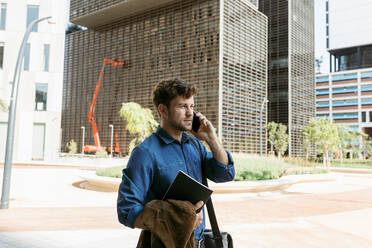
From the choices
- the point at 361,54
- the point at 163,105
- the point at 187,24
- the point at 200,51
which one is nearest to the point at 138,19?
the point at 187,24

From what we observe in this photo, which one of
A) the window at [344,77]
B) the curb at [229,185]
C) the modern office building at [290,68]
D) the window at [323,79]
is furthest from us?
the window at [323,79]

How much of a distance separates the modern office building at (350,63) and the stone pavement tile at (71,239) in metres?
93.8

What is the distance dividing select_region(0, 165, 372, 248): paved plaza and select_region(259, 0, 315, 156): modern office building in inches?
2287

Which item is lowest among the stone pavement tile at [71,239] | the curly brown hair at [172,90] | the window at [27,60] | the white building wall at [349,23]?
the stone pavement tile at [71,239]

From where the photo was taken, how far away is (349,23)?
89188 mm

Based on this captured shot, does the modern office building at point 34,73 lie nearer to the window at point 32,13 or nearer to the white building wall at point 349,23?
the window at point 32,13

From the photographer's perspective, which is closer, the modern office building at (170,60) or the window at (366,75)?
the modern office building at (170,60)

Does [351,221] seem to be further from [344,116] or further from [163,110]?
[344,116]

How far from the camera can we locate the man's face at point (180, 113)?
79.7 inches

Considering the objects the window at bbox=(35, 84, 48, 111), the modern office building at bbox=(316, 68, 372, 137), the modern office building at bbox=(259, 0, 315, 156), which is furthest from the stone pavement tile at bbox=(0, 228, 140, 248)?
the modern office building at bbox=(316, 68, 372, 137)

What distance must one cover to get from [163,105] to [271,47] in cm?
7449

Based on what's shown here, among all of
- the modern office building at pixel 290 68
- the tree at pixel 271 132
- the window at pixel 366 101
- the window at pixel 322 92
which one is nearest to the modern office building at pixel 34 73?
the tree at pixel 271 132

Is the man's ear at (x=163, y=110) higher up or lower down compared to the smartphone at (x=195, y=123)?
higher up

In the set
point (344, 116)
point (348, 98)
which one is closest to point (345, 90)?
point (348, 98)
